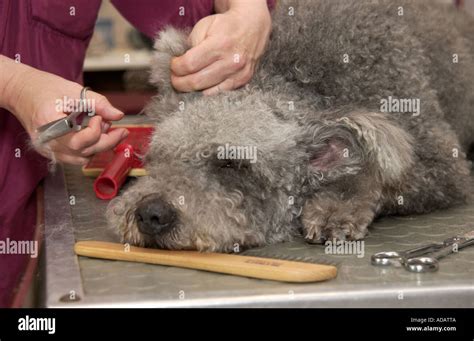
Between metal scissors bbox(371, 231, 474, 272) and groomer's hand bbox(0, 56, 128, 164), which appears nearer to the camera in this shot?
metal scissors bbox(371, 231, 474, 272)

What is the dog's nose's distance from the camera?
1.24 meters

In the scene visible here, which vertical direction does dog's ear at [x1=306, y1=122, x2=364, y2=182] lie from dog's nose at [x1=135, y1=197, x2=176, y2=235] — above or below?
above

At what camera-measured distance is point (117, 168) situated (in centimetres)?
162

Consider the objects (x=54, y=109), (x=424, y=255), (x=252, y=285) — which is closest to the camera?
(x=252, y=285)

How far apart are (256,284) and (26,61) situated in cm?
88

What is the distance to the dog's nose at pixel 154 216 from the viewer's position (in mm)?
1238

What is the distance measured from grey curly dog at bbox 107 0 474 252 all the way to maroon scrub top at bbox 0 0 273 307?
0.85 feet

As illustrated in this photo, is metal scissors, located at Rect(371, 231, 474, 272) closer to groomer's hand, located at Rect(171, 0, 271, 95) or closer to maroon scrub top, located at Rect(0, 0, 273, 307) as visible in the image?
groomer's hand, located at Rect(171, 0, 271, 95)

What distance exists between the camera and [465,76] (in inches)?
75.5
